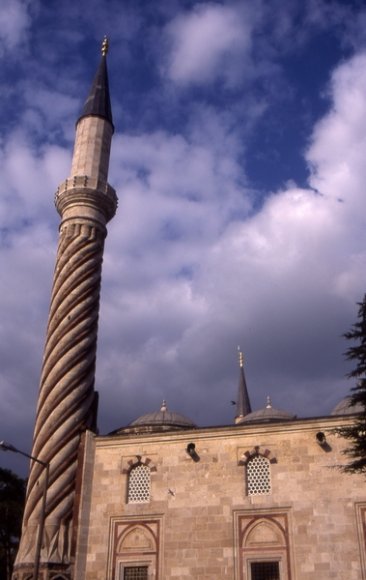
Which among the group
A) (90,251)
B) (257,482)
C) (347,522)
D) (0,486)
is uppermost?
(90,251)

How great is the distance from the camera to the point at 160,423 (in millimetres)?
23188

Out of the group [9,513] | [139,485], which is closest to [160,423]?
[139,485]

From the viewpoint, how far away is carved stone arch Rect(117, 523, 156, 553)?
18156 millimetres

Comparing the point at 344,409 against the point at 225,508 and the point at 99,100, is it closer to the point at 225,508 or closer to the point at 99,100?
the point at 225,508

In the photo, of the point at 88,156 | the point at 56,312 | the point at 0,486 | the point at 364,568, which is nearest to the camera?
the point at 364,568

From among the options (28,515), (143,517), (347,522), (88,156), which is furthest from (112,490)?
(88,156)

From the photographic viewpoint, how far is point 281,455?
1802 cm

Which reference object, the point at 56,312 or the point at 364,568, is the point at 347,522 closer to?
the point at 364,568

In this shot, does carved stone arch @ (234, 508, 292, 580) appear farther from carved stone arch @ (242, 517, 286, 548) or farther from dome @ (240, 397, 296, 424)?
dome @ (240, 397, 296, 424)

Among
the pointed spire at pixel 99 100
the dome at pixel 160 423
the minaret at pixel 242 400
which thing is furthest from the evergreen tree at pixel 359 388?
the minaret at pixel 242 400

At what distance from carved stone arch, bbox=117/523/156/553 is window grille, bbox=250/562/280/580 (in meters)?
2.85

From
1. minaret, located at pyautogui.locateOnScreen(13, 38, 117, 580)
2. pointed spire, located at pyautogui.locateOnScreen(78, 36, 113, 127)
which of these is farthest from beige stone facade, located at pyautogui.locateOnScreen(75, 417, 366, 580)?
pointed spire, located at pyautogui.locateOnScreen(78, 36, 113, 127)

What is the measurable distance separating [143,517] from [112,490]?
4.13 feet

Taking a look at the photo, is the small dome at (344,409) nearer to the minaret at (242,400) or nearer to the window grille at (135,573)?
the window grille at (135,573)
